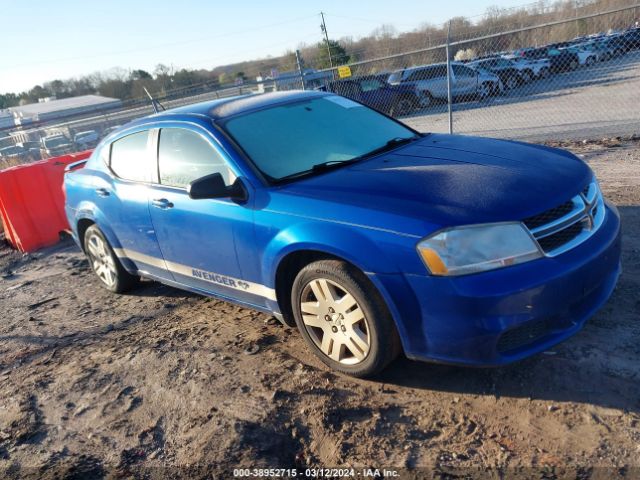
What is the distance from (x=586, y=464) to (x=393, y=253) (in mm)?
1293

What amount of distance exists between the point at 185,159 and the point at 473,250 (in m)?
2.34

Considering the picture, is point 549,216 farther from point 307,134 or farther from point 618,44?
point 618,44

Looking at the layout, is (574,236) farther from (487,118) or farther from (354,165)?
(487,118)

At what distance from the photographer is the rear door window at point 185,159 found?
383 centimetres

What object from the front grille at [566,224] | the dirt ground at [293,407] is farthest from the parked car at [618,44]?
the front grille at [566,224]

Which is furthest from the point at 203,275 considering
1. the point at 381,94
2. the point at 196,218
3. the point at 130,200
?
the point at 381,94

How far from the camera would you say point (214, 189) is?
3.49 metres

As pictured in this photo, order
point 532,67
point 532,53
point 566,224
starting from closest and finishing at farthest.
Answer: point 566,224 → point 532,67 → point 532,53

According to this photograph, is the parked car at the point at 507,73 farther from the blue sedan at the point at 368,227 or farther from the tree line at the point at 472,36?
the blue sedan at the point at 368,227

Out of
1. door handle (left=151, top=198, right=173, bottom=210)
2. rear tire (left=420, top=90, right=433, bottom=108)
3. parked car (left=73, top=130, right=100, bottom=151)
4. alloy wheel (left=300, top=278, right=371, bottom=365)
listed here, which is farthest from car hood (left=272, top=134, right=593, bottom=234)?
parked car (left=73, top=130, right=100, bottom=151)

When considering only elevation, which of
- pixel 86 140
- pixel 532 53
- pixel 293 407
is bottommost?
pixel 532 53

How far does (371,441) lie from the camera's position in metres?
2.80

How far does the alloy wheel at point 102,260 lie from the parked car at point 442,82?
1400cm

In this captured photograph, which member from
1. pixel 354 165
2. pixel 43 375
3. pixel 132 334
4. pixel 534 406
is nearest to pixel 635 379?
pixel 534 406
